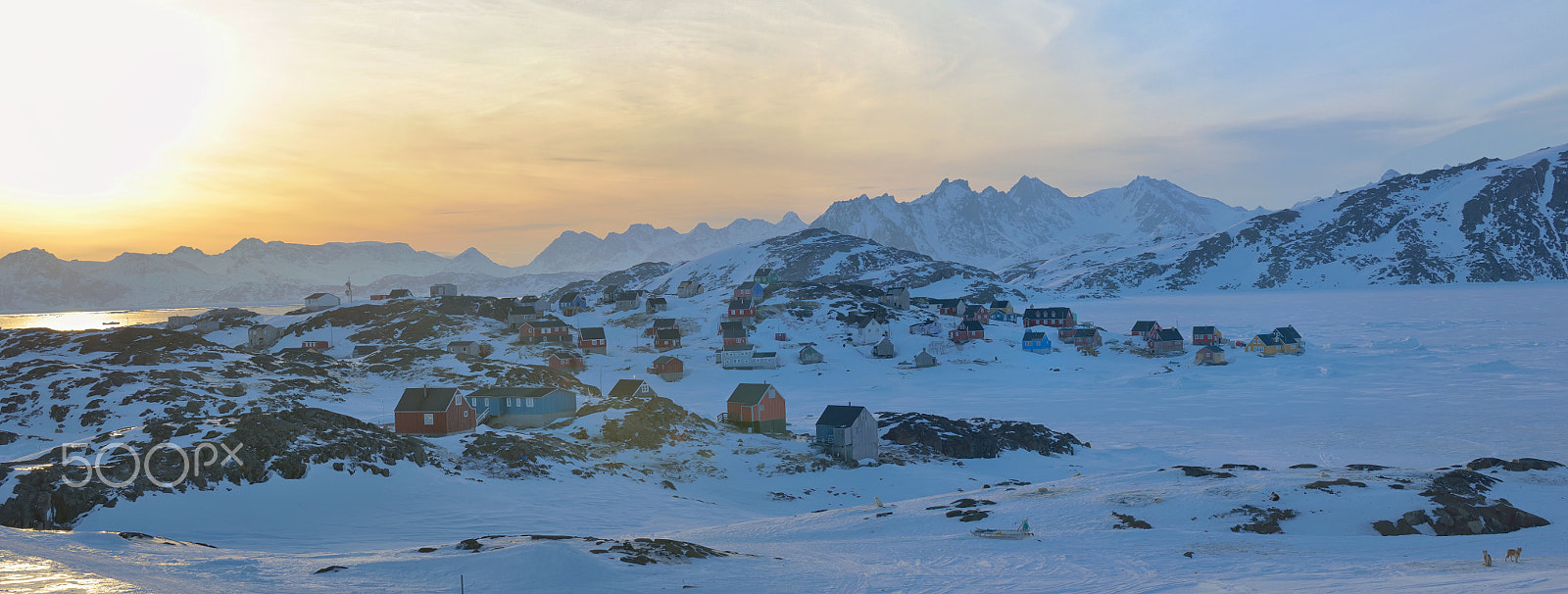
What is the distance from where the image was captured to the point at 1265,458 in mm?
51312

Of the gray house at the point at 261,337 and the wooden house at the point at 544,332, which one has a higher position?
the gray house at the point at 261,337

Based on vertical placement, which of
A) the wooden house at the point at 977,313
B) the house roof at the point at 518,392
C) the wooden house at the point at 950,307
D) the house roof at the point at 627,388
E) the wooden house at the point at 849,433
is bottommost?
the wooden house at the point at 849,433

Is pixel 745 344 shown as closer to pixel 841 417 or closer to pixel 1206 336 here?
pixel 841 417

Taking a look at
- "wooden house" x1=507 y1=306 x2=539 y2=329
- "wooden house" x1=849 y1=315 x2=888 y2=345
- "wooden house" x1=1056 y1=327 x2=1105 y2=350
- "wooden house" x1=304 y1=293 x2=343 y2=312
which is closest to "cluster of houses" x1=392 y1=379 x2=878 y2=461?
"wooden house" x1=849 y1=315 x2=888 y2=345

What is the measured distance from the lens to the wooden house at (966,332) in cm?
11700

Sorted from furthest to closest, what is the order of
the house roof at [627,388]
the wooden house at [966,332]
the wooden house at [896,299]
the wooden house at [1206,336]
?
the wooden house at [896,299] → the wooden house at [966,332] → the wooden house at [1206,336] → the house roof at [627,388]

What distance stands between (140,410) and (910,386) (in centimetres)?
6758

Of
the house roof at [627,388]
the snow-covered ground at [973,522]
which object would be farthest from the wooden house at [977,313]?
the house roof at [627,388]

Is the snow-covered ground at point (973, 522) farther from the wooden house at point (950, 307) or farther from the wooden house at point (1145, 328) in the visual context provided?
the wooden house at point (950, 307)

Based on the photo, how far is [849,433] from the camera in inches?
2060

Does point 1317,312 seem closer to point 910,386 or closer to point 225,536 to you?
point 910,386

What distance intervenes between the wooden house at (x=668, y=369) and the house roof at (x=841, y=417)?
43.0 m

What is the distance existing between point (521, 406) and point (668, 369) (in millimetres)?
37659

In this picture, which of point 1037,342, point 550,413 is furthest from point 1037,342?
point 550,413
